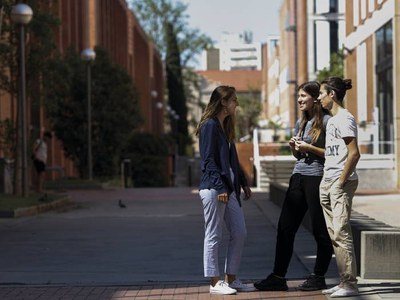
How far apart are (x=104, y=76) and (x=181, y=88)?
162 ft

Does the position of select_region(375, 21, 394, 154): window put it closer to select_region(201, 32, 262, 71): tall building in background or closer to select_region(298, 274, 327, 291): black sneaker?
select_region(201, 32, 262, 71): tall building in background

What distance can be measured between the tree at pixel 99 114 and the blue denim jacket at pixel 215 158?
77.3ft

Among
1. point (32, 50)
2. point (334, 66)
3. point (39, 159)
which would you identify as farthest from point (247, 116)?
point (32, 50)

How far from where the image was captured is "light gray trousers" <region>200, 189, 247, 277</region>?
23.9 feet

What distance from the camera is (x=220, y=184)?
723cm

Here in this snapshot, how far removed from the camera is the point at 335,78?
726 centimetres

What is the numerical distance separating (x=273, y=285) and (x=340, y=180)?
4.10 feet

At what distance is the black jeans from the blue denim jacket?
573mm

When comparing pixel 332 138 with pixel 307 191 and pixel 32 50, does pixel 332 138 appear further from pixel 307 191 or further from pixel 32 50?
pixel 32 50

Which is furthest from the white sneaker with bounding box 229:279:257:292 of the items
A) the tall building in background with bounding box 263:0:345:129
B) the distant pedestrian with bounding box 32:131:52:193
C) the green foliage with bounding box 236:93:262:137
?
the green foliage with bounding box 236:93:262:137

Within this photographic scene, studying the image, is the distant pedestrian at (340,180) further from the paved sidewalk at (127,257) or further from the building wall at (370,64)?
the building wall at (370,64)

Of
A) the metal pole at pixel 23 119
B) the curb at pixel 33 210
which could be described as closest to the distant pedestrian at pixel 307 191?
the curb at pixel 33 210

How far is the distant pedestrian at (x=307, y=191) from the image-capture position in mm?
7441

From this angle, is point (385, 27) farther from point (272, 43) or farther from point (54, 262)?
point (272, 43)
